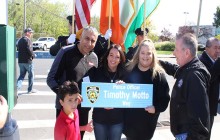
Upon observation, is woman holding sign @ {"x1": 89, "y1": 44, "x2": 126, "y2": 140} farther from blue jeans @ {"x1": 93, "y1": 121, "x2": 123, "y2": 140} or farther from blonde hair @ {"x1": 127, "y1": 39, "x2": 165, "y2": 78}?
blonde hair @ {"x1": 127, "y1": 39, "x2": 165, "y2": 78}

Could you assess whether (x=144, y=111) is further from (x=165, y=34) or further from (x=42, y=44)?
(x=165, y=34)

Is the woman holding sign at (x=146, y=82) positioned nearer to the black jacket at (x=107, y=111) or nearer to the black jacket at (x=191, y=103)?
the black jacket at (x=107, y=111)

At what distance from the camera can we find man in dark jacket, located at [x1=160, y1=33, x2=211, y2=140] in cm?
266

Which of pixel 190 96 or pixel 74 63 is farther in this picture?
pixel 74 63

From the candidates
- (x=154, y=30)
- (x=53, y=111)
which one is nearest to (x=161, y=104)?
(x=53, y=111)

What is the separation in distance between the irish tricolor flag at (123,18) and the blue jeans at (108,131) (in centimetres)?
200

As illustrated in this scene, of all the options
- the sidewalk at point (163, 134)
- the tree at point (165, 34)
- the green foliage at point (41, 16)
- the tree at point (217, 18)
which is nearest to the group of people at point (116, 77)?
the sidewalk at point (163, 134)

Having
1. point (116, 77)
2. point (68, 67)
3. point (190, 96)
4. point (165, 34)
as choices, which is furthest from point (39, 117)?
point (165, 34)

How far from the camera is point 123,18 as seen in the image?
5.37 m

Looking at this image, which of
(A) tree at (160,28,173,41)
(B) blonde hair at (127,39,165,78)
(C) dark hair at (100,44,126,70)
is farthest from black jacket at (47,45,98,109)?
(A) tree at (160,28,173,41)

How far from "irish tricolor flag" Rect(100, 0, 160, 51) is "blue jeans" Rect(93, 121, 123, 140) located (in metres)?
2.00

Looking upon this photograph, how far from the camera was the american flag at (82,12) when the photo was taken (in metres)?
5.03

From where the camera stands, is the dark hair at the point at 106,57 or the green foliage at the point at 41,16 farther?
the green foliage at the point at 41,16

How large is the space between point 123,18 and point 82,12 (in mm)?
775
